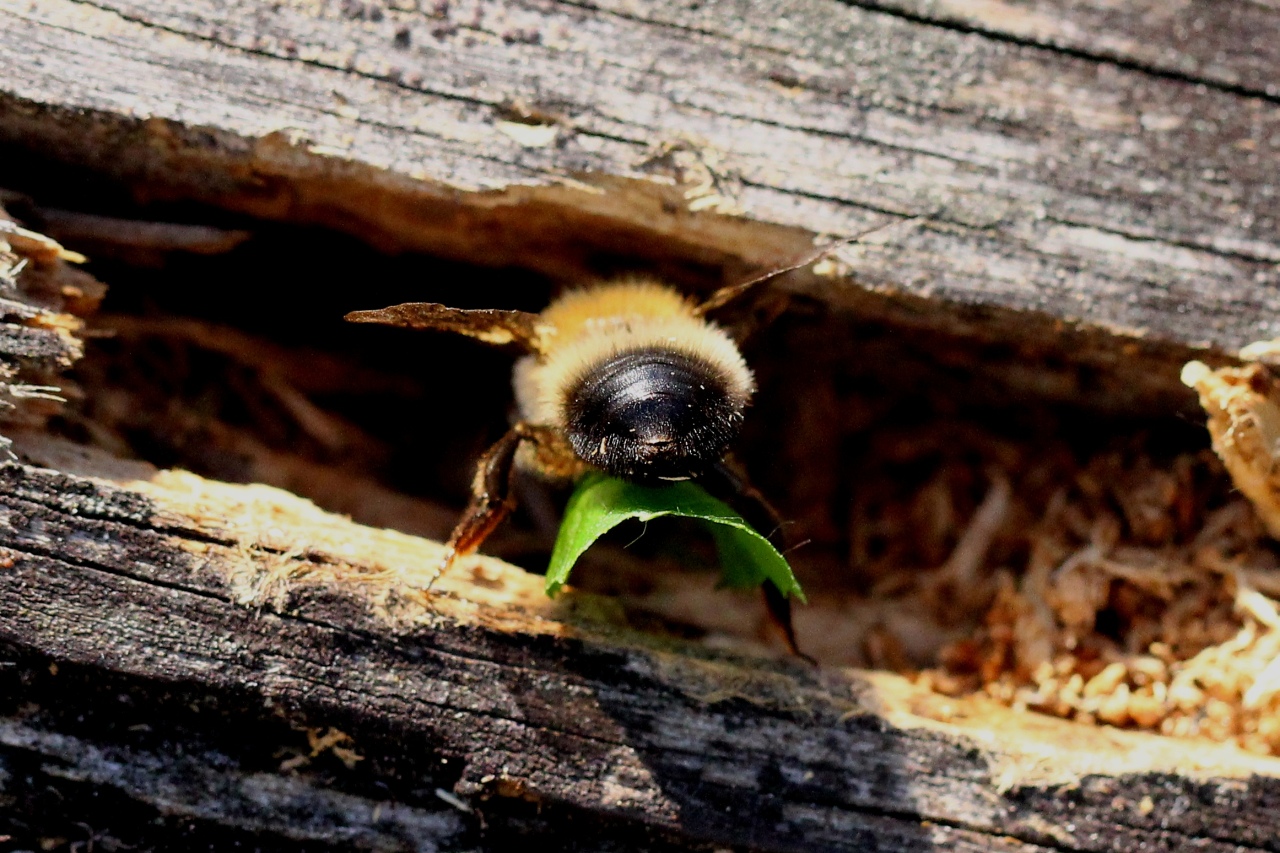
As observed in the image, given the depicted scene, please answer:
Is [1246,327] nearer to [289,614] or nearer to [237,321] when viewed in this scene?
[289,614]

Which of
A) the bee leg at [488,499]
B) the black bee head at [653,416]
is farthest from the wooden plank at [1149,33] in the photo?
the bee leg at [488,499]

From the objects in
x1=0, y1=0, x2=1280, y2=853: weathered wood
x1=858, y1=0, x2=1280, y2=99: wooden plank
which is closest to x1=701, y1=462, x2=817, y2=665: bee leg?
x1=0, y1=0, x2=1280, y2=853: weathered wood

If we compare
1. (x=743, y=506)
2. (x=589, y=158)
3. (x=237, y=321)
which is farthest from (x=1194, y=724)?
(x=237, y=321)

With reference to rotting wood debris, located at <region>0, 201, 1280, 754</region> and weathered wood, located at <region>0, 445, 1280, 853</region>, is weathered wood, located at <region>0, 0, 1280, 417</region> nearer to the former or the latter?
rotting wood debris, located at <region>0, 201, 1280, 754</region>

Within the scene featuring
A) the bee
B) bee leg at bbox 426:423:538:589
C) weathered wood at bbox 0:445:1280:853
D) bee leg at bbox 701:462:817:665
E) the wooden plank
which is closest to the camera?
weathered wood at bbox 0:445:1280:853

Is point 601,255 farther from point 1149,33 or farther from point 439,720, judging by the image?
point 1149,33

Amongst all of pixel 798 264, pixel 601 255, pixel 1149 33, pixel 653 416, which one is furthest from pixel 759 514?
pixel 1149 33
